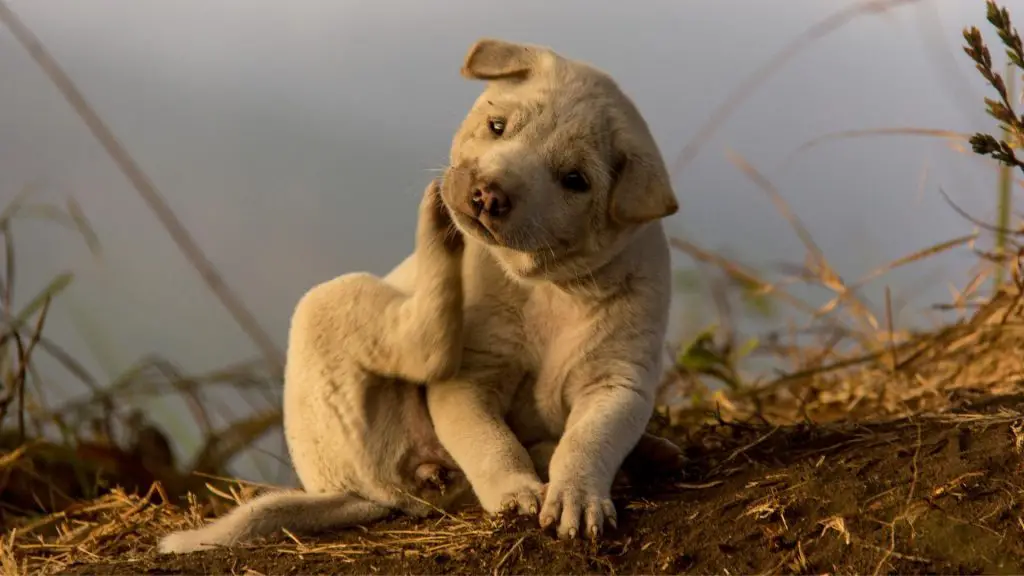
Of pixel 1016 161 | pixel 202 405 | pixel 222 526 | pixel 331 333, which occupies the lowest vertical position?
pixel 202 405

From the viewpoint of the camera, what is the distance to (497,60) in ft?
10.5

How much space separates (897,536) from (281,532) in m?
1.76

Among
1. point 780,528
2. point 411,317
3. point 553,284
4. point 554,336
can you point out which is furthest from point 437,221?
point 780,528

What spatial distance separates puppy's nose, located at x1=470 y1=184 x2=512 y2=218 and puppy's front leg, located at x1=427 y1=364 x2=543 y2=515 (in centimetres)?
68

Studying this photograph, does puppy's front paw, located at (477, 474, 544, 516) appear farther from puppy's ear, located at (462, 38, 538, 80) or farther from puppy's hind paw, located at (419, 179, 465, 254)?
puppy's ear, located at (462, 38, 538, 80)

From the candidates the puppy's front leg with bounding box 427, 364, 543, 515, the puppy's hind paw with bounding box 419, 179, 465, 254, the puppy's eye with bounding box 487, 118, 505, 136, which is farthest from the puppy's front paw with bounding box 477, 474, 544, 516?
the puppy's eye with bounding box 487, 118, 505, 136

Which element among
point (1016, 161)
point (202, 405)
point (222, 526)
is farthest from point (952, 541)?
point (202, 405)

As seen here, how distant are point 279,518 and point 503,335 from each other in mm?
876

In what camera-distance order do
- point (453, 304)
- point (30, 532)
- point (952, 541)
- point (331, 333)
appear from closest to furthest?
point (952, 541)
point (453, 304)
point (331, 333)
point (30, 532)

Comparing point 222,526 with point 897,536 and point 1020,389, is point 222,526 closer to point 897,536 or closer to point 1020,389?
point 897,536

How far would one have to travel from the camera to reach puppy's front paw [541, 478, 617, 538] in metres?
2.77

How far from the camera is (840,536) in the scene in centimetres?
271

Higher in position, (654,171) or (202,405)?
(654,171)

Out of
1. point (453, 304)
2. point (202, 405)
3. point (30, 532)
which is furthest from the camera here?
point (202, 405)
